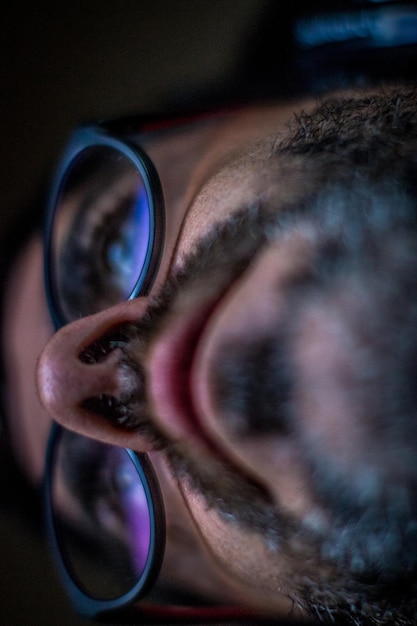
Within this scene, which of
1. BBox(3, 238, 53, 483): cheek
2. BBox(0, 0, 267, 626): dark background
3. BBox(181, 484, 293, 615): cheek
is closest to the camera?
BBox(181, 484, 293, 615): cheek

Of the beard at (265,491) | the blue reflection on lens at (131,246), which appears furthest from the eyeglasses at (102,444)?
the beard at (265,491)

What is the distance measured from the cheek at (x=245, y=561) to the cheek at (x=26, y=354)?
279 millimetres

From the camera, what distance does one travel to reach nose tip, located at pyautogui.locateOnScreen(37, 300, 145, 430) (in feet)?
1.50

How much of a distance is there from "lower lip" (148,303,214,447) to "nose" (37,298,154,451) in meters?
0.05

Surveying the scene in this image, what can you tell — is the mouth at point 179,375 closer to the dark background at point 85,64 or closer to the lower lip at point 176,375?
the lower lip at point 176,375

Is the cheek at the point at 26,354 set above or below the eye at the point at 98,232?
below

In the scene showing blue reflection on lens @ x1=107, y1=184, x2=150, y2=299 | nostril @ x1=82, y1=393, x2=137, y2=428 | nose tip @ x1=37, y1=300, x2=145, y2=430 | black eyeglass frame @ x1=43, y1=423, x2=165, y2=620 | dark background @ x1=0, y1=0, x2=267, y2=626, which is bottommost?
black eyeglass frame @ x1=43, y1=423, x2=165, y2=620

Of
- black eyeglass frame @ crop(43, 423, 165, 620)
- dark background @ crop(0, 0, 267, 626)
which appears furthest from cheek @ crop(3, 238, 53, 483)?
dark background @ crop(0, 0, 267, 626)

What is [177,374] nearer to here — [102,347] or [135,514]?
[102,347]

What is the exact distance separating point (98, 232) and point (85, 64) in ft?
1.14

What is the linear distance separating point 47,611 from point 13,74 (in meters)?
0.82

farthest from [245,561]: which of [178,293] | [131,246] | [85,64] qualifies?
[85,64]

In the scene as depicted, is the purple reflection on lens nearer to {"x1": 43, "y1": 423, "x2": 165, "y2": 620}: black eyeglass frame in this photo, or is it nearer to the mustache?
{"x1": 43, "y1": 423, "x2": 165, "y2": 620}: black eyeglass frame

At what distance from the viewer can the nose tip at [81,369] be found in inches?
18.0
